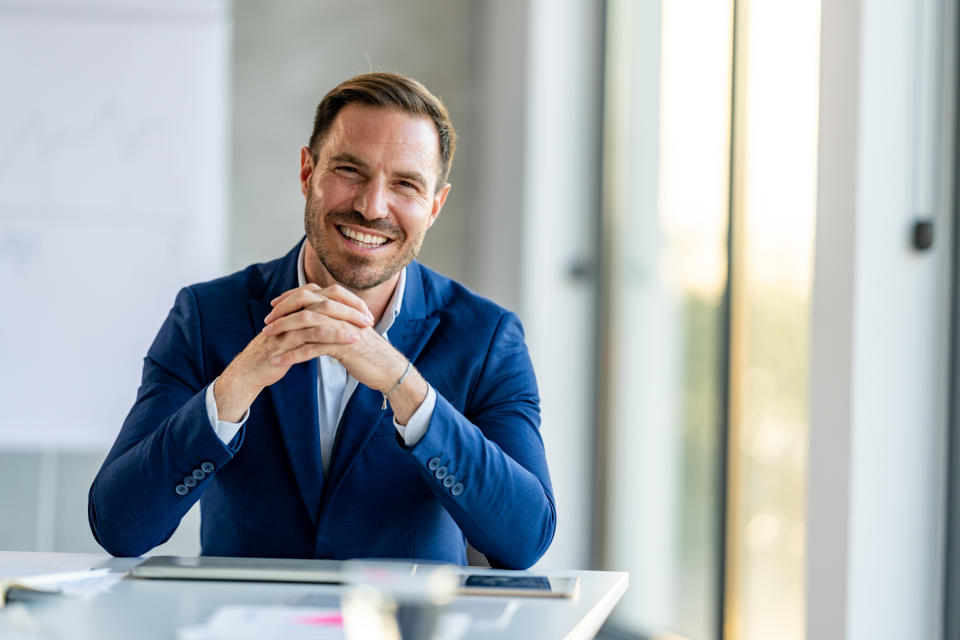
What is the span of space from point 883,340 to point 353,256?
1.05 m

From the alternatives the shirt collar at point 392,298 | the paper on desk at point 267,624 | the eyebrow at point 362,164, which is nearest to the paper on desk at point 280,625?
the paper on desk at point 267,624

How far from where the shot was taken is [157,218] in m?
3.18

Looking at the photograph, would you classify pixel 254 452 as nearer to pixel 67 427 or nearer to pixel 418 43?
pixel 67 427

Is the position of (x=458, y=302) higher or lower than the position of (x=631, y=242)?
lower

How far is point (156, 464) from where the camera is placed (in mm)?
1509

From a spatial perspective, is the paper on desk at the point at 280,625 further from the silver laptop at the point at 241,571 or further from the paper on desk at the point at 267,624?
the silver laptop at the point at 241,571

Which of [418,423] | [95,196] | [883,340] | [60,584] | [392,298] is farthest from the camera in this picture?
[95,196]

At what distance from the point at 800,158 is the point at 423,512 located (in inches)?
59.8

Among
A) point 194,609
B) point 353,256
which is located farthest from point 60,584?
point 353,256

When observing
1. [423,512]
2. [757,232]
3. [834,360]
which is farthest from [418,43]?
[423,512]

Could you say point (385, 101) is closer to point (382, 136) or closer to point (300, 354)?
point (382, 136)

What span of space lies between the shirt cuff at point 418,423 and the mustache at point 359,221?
15.4 inches

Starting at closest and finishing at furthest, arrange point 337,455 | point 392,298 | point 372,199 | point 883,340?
point 337,455, point 372,199, point 392,298, point 883,340

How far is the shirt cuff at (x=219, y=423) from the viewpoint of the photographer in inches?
58.9
